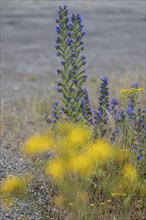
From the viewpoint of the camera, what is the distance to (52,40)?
16.4 metres

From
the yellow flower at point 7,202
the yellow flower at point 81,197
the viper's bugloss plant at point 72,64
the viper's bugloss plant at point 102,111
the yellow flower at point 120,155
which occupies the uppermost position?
the viper's bugloss plant at point 72,64

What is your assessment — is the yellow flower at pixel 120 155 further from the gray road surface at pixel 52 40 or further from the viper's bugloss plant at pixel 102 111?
the gray road surface at pixel 52 40

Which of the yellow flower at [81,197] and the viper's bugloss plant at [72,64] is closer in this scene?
the yellow flower at [81,197]

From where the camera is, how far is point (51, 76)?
12.5 m

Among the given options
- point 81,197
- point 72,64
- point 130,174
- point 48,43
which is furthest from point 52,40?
point 81,197

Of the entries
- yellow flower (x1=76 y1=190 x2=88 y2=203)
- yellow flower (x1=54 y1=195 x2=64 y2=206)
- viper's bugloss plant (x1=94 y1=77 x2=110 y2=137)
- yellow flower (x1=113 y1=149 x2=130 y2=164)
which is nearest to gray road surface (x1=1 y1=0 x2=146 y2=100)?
viper's bugloss plant (x1=94 y1=77 x2=110 y2=137)

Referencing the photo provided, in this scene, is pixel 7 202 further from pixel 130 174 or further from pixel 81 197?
pixel 130 174

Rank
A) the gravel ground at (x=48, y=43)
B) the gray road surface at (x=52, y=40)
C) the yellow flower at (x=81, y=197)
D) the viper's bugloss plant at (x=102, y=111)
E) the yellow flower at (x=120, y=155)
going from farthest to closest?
the gray road surface at (x=52, y=40) → the gravel ground at (x=48, y=43) → the viper's bugloss plant at (x=102, y=111) → the yellow flower at (x=120, y=155) → the yellow flower at (x=81, y=197)

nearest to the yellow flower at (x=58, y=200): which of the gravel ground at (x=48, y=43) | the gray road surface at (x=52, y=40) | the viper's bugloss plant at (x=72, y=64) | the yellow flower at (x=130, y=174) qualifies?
the yellow flower at (x=130, y=174)

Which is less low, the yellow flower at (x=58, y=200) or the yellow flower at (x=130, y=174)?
the yellow flower at (x=130, y=174)

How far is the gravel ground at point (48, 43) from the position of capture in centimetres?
1145

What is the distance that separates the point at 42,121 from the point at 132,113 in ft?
10.9

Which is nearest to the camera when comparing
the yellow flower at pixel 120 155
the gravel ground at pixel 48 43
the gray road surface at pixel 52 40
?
the yellow flower at pixel 120 155

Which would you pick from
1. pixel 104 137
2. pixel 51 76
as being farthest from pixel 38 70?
pixel 104 137
